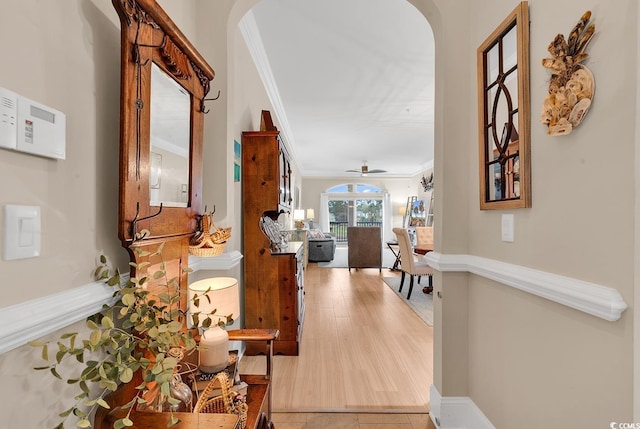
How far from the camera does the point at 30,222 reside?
2.41 ft

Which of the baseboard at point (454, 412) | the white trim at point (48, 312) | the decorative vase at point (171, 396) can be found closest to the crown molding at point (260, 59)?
the white trim at point (48, 312)

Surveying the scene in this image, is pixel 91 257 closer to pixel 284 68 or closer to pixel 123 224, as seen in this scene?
pixel 123 224

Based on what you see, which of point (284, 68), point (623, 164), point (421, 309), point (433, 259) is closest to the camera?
point (623, 164)

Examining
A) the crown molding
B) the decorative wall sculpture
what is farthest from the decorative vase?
the crown molding

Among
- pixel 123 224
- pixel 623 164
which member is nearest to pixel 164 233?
pixel 123 224

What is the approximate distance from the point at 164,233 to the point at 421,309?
348 centimetres

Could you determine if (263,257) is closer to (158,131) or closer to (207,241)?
(207,241)

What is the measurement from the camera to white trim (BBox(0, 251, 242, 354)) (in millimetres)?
665

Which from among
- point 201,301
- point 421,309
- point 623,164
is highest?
point 623,164

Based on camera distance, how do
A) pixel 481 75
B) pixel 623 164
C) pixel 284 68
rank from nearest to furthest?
pixel 623 164
pixel 481 75
pixel 284 68

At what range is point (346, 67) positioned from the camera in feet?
10.8

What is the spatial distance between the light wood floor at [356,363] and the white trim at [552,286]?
3.27ft

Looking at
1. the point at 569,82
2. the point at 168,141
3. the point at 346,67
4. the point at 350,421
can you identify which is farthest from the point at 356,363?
the point at 346,67

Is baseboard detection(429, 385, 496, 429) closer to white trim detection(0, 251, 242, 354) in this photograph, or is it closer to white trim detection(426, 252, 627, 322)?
white trim detection(426, 252, 627, 322)
